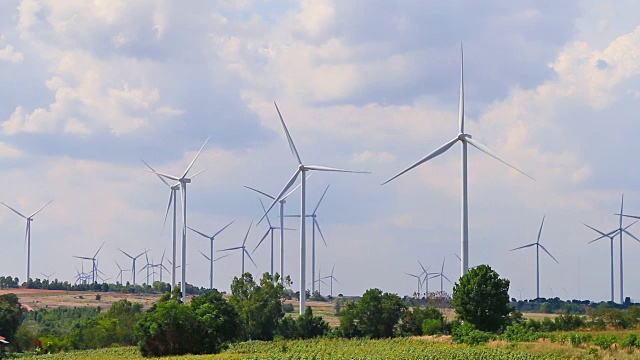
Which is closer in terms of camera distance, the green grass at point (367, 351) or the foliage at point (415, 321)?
the green grass at point (367, 351)

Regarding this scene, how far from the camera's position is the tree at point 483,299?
113 metres

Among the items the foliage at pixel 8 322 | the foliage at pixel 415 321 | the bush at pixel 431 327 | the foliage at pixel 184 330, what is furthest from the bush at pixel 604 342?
the foliage at pixel 8 322

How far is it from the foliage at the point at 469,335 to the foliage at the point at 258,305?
32431 mm

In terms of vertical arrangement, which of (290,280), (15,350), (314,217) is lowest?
(15,350)

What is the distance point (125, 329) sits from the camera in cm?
14888

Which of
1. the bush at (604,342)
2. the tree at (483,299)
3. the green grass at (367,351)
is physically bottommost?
the green grass at (367,351)

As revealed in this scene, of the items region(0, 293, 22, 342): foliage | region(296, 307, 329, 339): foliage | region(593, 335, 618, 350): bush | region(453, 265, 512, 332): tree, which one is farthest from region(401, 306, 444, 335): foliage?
region(0, 293, 22, 342): foliage

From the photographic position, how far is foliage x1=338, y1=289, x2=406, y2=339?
131250 mm

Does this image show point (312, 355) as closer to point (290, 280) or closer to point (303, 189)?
point (303, 189)

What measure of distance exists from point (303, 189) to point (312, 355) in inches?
1661

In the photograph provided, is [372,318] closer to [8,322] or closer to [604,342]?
[604,342]

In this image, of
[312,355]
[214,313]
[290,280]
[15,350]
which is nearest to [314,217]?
[290,280]

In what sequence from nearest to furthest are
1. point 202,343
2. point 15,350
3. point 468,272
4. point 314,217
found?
point 202,343 < point 468,272 < point 15,350 < point 314,217

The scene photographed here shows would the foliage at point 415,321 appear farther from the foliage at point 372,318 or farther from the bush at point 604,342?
the bush at point 604,342
